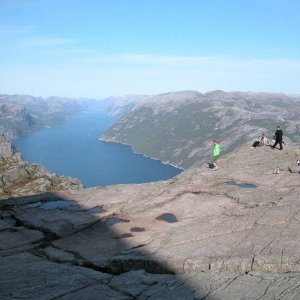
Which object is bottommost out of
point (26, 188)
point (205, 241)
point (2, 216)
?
point (26, 188)

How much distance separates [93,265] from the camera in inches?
737

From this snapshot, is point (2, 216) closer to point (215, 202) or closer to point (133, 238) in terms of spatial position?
point (133, 238)

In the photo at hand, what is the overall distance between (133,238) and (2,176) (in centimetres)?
5220

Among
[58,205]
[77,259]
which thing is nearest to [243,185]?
[58,205]

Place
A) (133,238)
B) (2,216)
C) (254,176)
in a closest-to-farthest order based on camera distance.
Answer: (133,238)
(2,216)
(254,176)

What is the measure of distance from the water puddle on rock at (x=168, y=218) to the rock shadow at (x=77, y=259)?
6.49ft

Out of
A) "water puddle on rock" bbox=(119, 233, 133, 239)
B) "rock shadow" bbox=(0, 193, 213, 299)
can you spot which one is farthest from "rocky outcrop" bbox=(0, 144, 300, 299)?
"water puddle on rock" bbox=(119, 233, 133, 239)

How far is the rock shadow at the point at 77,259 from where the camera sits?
14.9m

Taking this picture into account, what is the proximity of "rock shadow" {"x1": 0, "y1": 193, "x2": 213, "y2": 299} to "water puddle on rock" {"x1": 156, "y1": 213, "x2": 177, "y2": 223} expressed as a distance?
6.49 feet

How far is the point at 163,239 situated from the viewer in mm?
20844

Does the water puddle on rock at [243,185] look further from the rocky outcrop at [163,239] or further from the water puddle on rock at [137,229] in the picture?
the water puddle on rock at [137,229]

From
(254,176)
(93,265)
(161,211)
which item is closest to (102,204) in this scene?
(161,211)

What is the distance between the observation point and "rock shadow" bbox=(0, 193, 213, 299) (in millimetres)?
14883

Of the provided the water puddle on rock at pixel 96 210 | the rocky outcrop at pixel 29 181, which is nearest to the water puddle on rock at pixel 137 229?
the water puddle on rock at pixel 96 210
